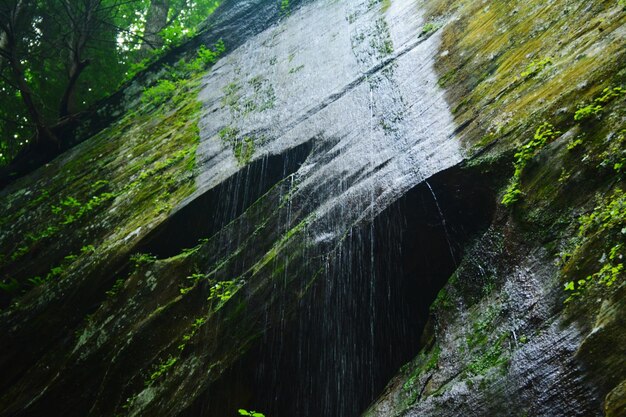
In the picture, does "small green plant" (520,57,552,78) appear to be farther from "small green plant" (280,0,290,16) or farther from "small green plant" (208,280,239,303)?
"small green plant" (280,0,290,16)

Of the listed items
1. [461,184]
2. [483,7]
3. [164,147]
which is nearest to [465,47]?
[483,7]

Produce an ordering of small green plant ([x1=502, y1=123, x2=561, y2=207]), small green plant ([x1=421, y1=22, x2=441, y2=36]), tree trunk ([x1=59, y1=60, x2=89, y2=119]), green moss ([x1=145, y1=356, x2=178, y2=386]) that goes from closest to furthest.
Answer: small green plant ([x1=502, y1=123, x2=561, y2=207]), green moss ([x1=145, y1=356, x2=178, y2=386]), small green plant ([x1=421, y1=22, x2=441, y2=36]), tree trunk ([x1=59, y1=60, x2=89, y2=119])

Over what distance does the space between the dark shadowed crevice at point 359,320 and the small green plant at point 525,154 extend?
67cm

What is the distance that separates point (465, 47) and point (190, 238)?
4.85 metres

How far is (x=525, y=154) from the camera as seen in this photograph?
4.41 m

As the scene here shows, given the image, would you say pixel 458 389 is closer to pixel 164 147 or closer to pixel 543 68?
pixel 543 68

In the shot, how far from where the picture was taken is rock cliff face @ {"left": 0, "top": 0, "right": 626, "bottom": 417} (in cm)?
356

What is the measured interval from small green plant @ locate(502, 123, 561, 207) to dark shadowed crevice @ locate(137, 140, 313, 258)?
3136mm

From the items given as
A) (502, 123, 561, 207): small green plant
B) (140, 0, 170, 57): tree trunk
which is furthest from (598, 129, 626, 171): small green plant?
(140, 0, 170, 57): tree trunk

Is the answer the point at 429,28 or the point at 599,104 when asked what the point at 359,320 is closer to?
the point at 599,104

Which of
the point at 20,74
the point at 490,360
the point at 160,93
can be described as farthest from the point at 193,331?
the point at 20,74

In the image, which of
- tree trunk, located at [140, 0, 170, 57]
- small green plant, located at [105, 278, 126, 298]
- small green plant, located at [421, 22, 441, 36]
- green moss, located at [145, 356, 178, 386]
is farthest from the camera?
tree trunk, located at [140, 0, 170, 57]

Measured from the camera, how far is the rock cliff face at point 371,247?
3562 mm

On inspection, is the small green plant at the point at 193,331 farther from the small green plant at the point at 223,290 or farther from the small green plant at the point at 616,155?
the small green plant at the point at 616,155
